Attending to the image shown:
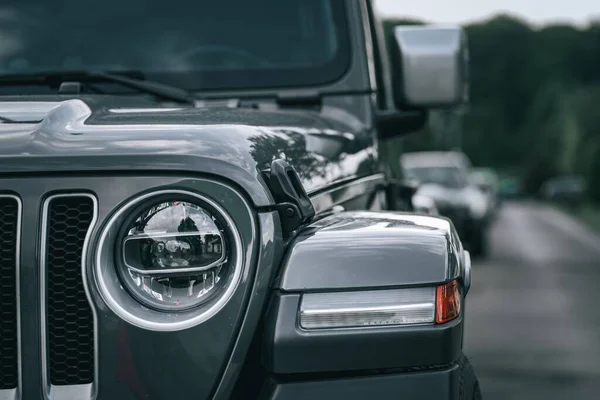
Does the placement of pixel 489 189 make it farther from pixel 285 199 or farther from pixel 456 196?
pixel 285 199

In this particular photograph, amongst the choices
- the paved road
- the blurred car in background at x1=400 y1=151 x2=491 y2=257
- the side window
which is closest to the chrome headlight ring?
the side window

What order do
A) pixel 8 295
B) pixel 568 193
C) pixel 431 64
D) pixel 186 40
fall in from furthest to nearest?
pixel 568 193, pixel 431 64, pixel 186 40, pixel 8 295

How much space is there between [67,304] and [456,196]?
17.0 metres

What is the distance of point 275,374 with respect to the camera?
208 cm

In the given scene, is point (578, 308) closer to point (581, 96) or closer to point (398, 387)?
point (398, 387)

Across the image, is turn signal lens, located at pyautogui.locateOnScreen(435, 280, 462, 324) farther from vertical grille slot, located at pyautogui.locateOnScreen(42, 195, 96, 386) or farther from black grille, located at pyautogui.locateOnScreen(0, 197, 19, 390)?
black grille, located at pyautogui.locateOnScreen(0, 197, 19, 390)

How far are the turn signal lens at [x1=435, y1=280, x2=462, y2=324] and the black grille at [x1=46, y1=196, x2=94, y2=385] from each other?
0.63 metres

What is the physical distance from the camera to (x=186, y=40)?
3457mm

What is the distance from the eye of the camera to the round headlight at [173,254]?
81.4 inches

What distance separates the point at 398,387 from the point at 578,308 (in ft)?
31.4

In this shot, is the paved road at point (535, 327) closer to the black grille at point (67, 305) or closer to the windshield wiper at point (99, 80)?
the windshield wiper at point (99, 80)

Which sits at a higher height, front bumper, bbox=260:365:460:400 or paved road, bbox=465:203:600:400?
front bumper, bbox=260:365:460:400

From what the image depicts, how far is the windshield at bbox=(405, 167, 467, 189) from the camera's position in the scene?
19.5 metres

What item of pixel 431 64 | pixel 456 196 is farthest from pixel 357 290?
pixel 456 196
